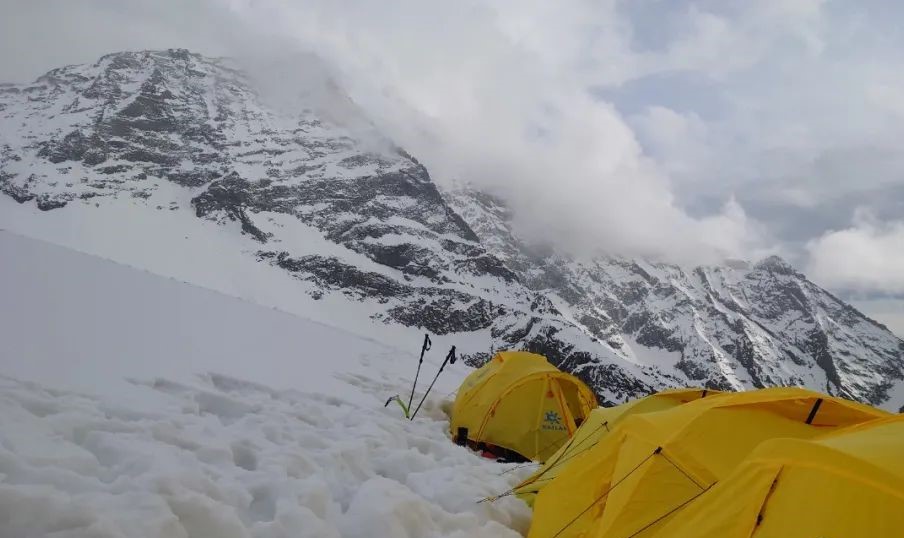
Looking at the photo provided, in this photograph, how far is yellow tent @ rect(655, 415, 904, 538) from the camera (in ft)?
11.2

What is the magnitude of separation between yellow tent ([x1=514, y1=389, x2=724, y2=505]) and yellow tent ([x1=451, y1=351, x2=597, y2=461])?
2295mm

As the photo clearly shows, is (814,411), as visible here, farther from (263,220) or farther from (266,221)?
(263,220)

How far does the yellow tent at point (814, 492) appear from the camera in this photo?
3.42m

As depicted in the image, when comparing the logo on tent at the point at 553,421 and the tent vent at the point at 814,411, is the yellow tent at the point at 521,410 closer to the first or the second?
the logo on tent at the point at 553,421

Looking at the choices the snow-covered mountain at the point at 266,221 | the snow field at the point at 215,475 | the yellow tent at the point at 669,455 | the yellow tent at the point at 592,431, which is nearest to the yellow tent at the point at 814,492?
the yellow tent at the point at 669,455

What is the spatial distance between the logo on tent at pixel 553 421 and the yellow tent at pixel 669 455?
4.31 meters

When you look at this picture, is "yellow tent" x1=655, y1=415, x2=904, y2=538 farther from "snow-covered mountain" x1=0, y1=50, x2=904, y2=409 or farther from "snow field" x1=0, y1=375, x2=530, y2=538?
"snow-covered mountain" x1=0, y1=50, x2=904, y2=409

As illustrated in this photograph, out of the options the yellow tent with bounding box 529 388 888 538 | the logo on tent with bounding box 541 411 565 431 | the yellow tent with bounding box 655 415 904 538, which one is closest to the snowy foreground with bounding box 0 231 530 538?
the yellow tent with bounding box 529 388 888 538

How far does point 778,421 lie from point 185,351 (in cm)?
820

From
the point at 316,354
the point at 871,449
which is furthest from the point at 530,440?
the point at 871,449

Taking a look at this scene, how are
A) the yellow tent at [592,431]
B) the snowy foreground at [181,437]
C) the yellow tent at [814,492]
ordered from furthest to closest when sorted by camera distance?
the yellow tent at [592,431] → the snowy foreground at [181,437] → the yellow tent at [814,492]

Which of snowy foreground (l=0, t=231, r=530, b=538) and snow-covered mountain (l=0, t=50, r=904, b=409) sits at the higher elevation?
snow-covered mountain (l=0, t=50, r=904, b=409)

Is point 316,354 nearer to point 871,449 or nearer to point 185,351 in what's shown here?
point 185,351

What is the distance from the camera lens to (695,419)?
5.47m
